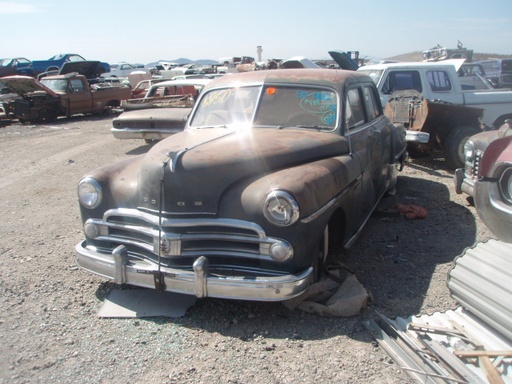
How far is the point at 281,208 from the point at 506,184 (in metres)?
1.96

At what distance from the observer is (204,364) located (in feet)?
10.2

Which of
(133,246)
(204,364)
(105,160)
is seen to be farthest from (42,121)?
(204,364)

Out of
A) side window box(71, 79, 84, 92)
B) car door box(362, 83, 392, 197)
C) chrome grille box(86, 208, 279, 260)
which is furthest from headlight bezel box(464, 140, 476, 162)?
side window box(71, 79, 84, 92)

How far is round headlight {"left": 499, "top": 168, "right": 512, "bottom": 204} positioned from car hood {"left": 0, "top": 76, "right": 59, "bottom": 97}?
1528 centimetres

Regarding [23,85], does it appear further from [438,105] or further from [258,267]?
[258,267]

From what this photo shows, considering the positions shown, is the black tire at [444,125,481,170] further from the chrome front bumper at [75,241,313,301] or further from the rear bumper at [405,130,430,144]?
the chrome front bumper at [75,241,313,301]

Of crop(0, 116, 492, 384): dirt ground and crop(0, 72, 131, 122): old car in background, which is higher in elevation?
crop(0, 72, 131, 122): old car in background

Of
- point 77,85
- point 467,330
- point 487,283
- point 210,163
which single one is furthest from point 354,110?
point 77,85

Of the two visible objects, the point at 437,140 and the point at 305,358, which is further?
the point at 437,140

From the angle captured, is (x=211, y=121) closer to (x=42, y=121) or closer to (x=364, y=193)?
(x=364, y=193)

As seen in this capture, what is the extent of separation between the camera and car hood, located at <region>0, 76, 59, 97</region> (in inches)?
605

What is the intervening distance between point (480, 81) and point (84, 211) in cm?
1121

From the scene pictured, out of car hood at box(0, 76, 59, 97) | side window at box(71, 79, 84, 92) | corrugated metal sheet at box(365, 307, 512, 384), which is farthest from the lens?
side window at box(71, 79, 84, 92)

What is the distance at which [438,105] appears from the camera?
8.21m
